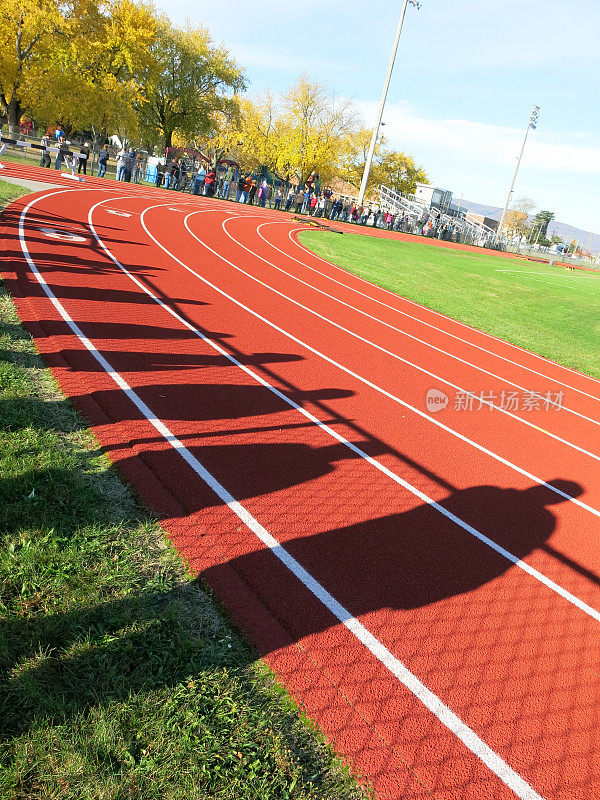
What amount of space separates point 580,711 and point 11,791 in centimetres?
325

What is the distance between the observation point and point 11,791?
2.32 m

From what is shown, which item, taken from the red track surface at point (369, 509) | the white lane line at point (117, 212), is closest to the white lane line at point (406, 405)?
the red track surface at point (369, 509)

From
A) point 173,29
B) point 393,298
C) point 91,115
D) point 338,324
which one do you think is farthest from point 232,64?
point 338,324

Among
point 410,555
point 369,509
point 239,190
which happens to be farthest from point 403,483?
point 239,190

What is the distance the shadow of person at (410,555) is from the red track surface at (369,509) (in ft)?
0.06

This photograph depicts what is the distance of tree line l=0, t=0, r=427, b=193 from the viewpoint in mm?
36844

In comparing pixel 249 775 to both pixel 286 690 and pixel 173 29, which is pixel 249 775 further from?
pixel 173 29

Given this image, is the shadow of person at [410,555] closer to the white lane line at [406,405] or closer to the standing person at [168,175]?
the white lane line at [406,405]

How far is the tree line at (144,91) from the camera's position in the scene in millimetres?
36844

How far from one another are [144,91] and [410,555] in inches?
2025

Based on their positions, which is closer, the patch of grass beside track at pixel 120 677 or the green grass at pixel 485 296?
the patch of grass beside track at pixel 120 677

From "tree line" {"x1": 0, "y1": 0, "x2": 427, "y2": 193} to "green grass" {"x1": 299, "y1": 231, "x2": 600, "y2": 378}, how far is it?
22533mm

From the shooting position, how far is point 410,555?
456 cm

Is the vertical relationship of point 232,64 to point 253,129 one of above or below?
above
